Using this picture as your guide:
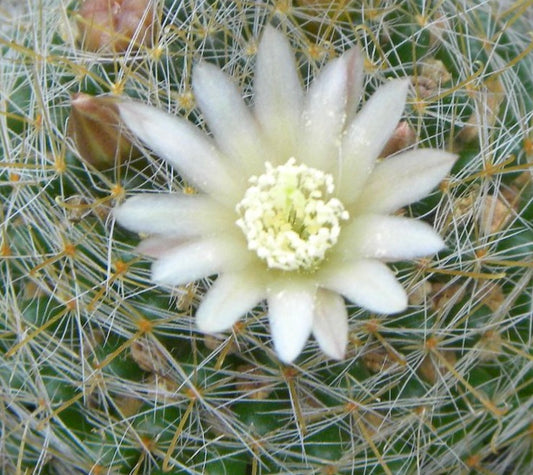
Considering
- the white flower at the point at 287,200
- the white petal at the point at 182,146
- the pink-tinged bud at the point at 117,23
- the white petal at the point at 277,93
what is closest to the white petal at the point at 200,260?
the white flower at the point at 287,200

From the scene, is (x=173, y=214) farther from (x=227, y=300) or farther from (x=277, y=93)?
(x=277, y=93)

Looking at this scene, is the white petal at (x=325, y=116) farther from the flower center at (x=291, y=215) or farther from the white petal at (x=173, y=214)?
the white petal at (x=173, y=214)

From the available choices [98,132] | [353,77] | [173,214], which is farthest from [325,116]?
[98,132]

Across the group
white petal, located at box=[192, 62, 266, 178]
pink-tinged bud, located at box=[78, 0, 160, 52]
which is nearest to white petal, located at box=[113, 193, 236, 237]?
white petal, located at box=[192, 62, 266, 178]

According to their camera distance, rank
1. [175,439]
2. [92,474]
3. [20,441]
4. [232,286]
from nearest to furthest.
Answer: [232,286]
[175,439]
[92,474]
[20,441]

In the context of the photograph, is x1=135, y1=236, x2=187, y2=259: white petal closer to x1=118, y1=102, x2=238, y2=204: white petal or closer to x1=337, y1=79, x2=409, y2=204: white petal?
x1=118, y1=102, x2=238, y2=204: white petal

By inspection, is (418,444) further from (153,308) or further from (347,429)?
(153,308)

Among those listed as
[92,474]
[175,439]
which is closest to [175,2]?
[175,439]
